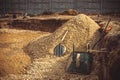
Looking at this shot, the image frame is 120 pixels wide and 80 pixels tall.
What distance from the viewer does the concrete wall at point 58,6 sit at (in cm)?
2598

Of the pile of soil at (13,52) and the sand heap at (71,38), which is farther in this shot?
the sand heap at (71,38)

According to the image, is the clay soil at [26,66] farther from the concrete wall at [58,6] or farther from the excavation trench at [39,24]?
the concrete wall at [58,6]

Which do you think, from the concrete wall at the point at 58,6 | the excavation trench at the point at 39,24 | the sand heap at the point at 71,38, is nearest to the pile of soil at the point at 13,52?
the sand heap at the point at 71,38

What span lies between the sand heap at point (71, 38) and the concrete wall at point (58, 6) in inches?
409

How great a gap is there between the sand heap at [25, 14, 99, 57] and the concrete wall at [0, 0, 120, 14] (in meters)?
10.4

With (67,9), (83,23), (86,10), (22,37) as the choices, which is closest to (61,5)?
(67,9)

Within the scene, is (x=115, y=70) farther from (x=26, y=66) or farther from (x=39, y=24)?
(x=39, y=24)

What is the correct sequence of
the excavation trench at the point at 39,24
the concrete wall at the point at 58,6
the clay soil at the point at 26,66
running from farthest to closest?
the concrete wall at the point at 58,6 < the excavation trench at the point at 39,24 < the clay soil at the point at 26,66

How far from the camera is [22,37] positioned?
60.7 ft

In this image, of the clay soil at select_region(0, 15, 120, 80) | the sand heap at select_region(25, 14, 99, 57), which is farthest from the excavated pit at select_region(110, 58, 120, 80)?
the sand heap at select_region(25, 14, 99, 57)

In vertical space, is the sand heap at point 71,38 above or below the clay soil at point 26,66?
above

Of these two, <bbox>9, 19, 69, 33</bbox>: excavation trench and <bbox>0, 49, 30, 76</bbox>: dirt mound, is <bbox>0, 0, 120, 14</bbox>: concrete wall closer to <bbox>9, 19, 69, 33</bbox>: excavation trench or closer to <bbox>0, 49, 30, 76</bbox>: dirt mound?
<bbox>9, 19, 69, 33</bbox>: excavation trench

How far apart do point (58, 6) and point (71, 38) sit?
12.4 metres

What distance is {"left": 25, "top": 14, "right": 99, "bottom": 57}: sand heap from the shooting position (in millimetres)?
14312
